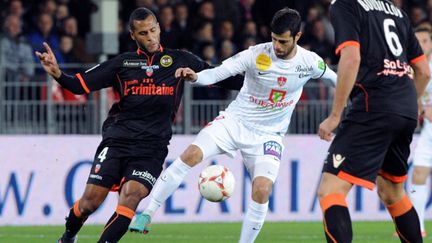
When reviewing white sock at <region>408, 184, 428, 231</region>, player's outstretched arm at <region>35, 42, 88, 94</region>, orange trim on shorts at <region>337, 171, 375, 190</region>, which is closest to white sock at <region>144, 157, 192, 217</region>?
player's outstretched arm at <region>35, 42, 88, 94</region>

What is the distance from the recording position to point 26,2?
18.0 meters

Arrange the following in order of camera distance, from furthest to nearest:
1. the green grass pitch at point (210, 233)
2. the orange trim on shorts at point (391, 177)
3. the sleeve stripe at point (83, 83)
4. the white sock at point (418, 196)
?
the white sock at point (418, 196) < the green grass pitch at point (210, 233) < the sleeve stripe at point (83, 83) < the orange trim on shorts at point (391, 177)

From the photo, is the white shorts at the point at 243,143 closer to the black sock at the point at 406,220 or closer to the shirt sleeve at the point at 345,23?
the black sock at the point at 406,220

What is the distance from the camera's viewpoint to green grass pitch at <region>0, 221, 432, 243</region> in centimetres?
1266

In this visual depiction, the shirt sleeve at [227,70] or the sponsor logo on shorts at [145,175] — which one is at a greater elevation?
the shirt sleeve at [227,70]

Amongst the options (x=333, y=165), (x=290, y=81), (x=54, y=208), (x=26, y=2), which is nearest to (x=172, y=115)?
(x=290, y=81)

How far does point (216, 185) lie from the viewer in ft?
34.3

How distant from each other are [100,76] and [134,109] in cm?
41

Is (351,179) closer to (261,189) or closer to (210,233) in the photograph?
(261,189)

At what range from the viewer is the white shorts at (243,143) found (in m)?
10.6

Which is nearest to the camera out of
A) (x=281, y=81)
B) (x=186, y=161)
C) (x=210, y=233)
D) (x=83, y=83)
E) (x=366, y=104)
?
(x=366, y=104)

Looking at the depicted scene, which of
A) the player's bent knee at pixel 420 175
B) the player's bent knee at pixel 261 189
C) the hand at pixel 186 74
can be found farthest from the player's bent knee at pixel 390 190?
the player's bent knee at pixel 420 175

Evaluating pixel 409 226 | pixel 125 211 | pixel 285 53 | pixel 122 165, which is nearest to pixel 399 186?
pixel 409 226

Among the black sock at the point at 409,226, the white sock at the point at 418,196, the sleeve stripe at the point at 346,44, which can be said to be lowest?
the white sock at the point at 418,196
